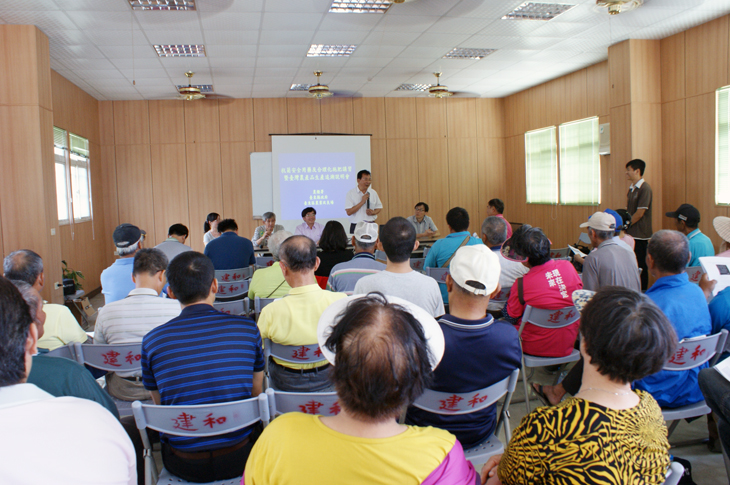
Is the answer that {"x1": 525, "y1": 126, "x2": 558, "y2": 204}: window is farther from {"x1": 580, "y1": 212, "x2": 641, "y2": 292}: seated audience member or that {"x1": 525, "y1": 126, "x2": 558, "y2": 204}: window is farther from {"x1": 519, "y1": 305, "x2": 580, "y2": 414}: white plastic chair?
{"x1": 519, "y1": 305, "x2": 580, "y2": 414}: white plastic chair

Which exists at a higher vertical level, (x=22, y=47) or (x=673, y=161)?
(x=22, y=47)

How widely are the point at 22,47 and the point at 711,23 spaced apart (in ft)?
26.8

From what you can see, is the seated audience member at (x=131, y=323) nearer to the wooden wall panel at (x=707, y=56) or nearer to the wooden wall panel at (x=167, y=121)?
the wooden wall panel at (x=707, y=56)

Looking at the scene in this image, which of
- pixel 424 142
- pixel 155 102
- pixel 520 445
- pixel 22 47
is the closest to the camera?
pixel 520 445

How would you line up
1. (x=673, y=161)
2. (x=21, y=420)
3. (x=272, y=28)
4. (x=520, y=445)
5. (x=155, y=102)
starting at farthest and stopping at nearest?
(x=155, y=102) < (x=673, y=161) < (x=272, y=28) < (x=520, y=445) < (x=21, y=420)

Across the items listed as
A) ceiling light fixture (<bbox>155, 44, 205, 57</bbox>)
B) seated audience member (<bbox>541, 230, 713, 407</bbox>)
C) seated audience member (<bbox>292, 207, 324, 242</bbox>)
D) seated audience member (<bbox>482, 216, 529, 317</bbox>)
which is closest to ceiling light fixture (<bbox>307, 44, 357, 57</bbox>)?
ceiling light fixture (<bbox>155, 44, 205, 57</bbox>)

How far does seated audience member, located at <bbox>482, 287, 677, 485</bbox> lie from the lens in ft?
3.56

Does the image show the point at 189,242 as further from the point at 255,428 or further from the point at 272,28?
the point at 255,428

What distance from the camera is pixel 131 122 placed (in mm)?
9164

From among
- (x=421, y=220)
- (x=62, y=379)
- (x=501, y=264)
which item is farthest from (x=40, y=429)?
(x=421, y=220)

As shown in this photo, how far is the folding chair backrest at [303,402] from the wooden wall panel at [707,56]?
21.4 feet

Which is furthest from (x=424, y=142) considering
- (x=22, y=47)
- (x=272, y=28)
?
(x=22, y=47)

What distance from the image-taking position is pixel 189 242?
954 centimetres

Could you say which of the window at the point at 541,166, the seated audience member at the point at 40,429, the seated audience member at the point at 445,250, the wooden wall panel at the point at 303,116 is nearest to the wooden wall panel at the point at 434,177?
the window at the point at 541,166
